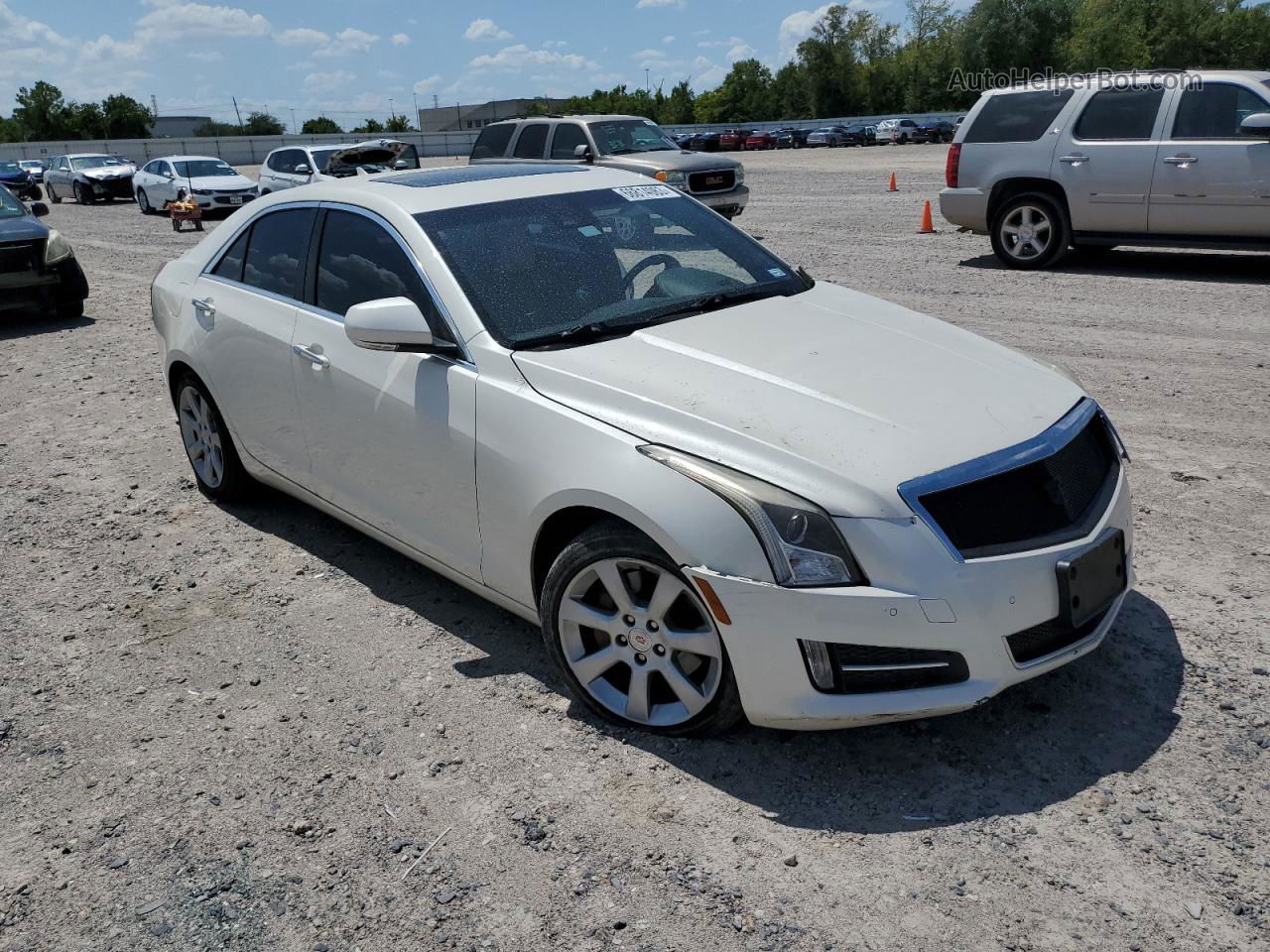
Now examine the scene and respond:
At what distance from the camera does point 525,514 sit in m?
3.61

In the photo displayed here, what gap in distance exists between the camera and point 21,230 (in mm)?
12031

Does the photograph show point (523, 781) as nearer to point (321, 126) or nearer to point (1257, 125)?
point (1257, 125)

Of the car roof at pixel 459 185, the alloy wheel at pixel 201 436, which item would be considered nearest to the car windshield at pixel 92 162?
the alloy wheel at pixel 201 436

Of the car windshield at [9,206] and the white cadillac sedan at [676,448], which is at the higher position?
the car windshield at [9,206]

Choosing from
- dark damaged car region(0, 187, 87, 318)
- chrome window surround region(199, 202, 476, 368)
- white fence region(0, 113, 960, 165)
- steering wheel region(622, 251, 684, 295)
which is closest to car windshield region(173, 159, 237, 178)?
dark damaged car region(0, 187, 87, 318)

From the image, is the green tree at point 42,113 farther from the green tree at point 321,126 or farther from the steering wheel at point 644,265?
the steering wheel at point 644,265

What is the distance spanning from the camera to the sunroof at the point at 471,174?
15.6 feet

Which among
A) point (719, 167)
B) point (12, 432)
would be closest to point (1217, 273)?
point (719, 167)

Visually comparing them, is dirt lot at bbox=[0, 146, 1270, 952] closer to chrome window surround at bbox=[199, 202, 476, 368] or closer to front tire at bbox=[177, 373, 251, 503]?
front tire at bbox=[177, 373, 251, 503]

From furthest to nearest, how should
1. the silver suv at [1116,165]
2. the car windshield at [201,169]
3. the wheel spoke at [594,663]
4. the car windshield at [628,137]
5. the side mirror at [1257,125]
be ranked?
the car windshield at [201,169] → the car windshield at [628,137] → the silver suv at [1116,165] → the side mirror at [1257,125] → the wheel spoke at [594,663]

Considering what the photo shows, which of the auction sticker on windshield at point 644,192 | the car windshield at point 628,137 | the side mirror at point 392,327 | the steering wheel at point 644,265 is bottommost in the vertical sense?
the side mirror at point 392,327

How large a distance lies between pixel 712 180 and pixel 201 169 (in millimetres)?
14546

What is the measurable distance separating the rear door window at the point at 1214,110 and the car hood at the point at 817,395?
320 inches

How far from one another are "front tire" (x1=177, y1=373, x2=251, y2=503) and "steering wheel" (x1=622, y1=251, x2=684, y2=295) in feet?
7.67
